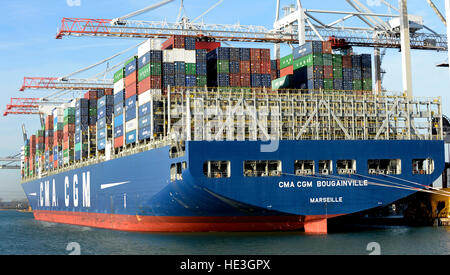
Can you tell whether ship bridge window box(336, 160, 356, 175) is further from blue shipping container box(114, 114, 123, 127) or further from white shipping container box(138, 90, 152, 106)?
blue shipping container box(114, 114, 123, 127)

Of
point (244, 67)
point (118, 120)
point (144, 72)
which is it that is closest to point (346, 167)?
point (244, 67)

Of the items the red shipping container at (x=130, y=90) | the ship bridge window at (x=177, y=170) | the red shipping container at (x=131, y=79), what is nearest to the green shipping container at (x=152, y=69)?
the red shipping container at (x=131, y=79)

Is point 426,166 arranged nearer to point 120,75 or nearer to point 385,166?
point 385,166

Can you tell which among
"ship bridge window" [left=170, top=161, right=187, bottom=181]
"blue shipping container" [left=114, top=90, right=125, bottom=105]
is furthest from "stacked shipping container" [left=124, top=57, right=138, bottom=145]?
"ship bridge window" [left=170, top=161, right=187, bottom=181]

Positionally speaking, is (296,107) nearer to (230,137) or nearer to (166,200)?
(230,137)

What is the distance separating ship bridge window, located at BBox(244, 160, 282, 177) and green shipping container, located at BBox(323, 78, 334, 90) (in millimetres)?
6830

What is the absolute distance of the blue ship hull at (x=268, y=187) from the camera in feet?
110

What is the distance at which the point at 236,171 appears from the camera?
3366cm

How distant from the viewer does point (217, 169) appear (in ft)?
112

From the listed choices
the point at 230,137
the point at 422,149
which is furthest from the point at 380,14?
the point at 230,137

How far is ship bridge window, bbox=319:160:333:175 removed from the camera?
1375 inches
